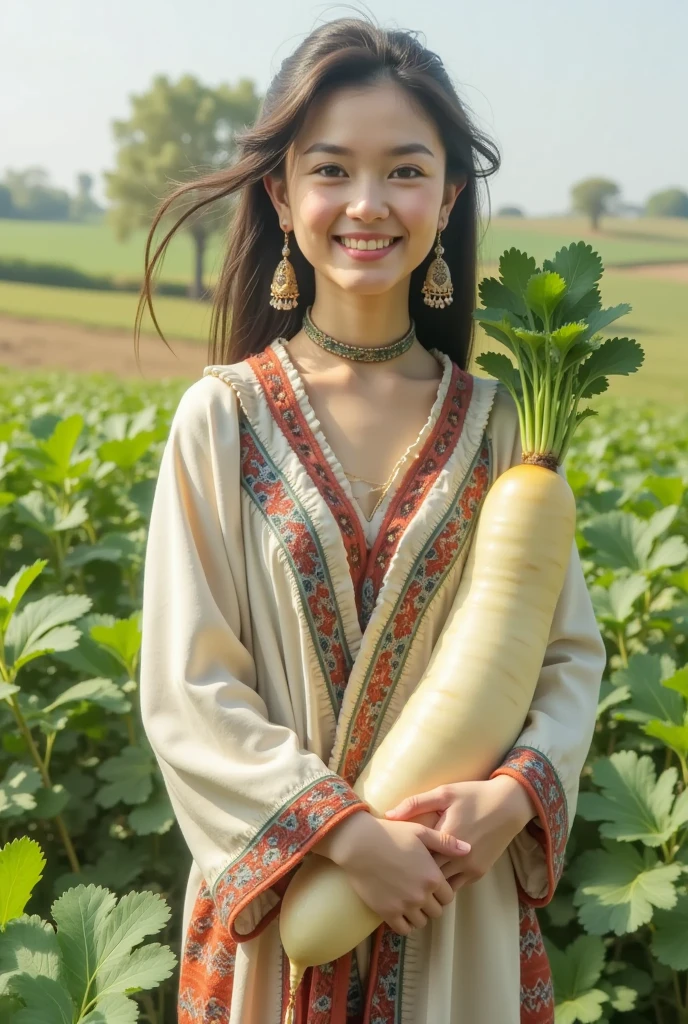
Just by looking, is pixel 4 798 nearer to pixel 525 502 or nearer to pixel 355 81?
pixel 525 502

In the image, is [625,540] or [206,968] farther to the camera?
[625,540]

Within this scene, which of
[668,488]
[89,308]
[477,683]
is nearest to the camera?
[477,683]

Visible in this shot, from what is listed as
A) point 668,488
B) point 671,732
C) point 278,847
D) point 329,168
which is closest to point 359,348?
point 329,168

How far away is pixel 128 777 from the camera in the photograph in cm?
215

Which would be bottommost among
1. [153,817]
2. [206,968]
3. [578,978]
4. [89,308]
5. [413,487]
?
[89,308]

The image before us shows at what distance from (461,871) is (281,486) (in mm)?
588

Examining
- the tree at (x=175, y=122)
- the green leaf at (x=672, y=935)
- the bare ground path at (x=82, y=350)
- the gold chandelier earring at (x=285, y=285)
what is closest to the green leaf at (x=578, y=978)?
the green leaf at (x=672, y=935)

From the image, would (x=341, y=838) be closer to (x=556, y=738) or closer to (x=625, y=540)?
(x=556, y=738)

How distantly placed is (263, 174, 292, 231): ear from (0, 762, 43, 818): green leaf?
1.10 m

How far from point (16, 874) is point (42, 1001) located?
0.15 m

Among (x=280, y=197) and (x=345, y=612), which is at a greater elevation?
(x=280, y=197)

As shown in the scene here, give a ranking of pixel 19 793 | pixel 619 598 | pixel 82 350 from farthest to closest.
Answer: pixel 82 350 → pixel 619 598 → pixel 19 793

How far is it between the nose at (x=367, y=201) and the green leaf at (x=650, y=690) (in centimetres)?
105

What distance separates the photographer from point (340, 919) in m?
1.34
